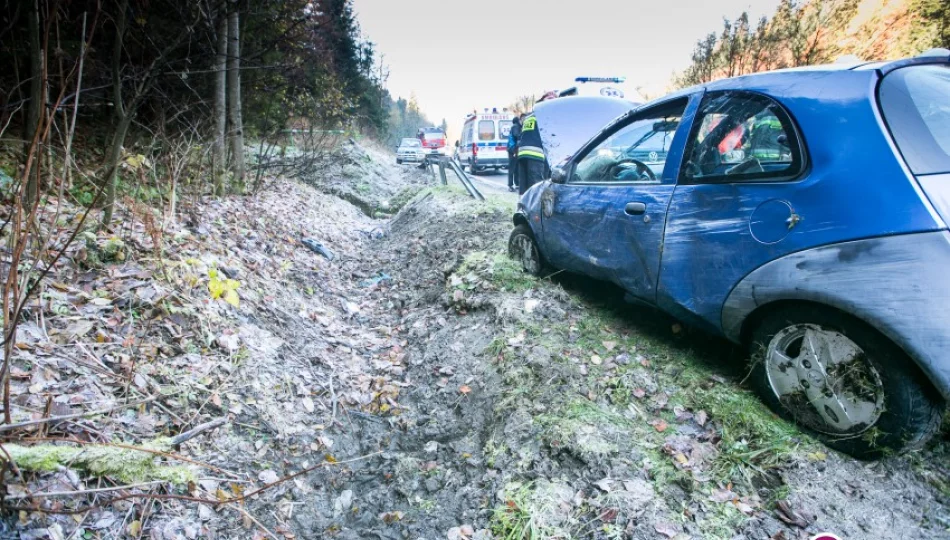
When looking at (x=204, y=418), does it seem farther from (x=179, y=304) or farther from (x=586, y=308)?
(x=586, y=308)

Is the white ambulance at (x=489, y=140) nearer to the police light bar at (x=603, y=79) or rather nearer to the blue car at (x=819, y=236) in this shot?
the police light bar at (x=603, y=79)

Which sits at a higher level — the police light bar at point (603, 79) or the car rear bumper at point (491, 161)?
the police light bar at point (603, 79)

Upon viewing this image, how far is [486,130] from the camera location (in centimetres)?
1756

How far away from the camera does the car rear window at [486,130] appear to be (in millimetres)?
17484

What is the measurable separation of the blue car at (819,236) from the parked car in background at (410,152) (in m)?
21.5

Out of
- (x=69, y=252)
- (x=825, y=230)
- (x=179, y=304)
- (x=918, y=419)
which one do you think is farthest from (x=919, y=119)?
(x=69, y=252)

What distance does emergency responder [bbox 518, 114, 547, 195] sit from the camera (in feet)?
26.3

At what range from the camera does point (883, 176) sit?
6.48ft

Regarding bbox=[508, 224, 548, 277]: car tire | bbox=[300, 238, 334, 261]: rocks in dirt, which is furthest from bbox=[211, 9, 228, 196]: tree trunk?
bbox=[508, 224, 548, 277]: car tire

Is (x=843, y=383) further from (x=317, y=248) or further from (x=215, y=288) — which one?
(x=317, y=248)

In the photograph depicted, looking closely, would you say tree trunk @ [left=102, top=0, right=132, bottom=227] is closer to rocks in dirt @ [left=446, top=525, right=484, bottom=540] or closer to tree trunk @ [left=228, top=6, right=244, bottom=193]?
tree trunk @ [left=228, top=6, right=244, bottom=193]

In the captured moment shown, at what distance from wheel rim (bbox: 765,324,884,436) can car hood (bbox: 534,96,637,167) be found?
4.74 meters

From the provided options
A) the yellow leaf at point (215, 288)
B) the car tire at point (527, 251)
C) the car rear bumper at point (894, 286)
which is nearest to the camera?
the car rear bumper at point (894, 286)

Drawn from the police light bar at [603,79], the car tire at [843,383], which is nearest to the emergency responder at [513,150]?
the police light bar at [603,79]
